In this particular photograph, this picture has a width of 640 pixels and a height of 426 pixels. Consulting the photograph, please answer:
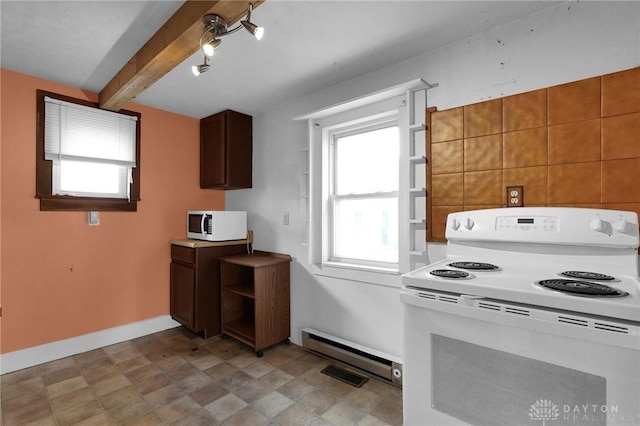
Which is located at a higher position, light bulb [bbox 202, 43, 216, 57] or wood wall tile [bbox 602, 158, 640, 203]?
light bulb [bbox 202, 43, 216, 57]

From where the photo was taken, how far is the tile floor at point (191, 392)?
6.02 feet

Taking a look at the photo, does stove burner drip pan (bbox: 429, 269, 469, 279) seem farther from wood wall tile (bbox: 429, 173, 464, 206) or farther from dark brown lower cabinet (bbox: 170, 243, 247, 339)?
dark brown lower cabinet (bbox: 170, 243, 247, 339)

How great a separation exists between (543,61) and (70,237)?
12.1ft

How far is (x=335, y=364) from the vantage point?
2.46m

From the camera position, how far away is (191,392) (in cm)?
209

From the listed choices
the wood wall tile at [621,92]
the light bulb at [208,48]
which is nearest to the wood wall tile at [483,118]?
the wood wall tile at [621,92]

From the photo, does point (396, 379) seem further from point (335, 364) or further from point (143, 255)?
point (143, 255)

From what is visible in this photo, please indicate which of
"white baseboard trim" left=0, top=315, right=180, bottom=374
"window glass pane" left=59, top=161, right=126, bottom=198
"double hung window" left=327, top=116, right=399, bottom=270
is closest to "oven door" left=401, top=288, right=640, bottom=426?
"double hung window" left=327, top=116, right=399, bottom=270

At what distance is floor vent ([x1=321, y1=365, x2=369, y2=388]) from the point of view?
2184 millimetres

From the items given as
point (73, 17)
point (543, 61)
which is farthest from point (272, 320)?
A: point (543, 61)

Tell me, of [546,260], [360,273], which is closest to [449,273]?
[546,260]

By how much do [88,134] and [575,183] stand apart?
143 inches

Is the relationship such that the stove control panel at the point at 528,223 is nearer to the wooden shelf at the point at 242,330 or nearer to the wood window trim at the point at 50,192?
the wooden shelf at the point at 242,330

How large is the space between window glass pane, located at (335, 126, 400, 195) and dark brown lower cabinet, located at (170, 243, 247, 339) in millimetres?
1422
